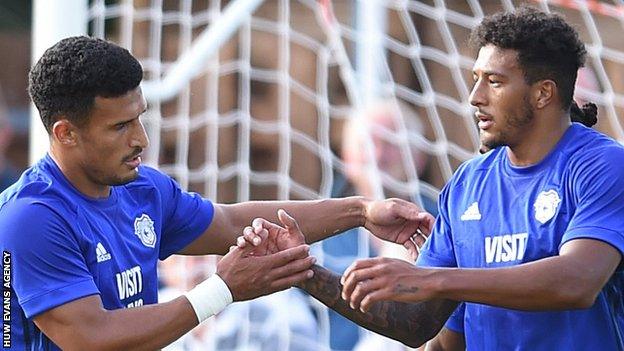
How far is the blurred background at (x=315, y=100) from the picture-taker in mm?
6984

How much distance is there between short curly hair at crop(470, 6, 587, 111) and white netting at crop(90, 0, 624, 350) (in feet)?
7.81

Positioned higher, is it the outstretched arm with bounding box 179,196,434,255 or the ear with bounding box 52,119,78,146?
the ear with bounding box 52,119,78,146

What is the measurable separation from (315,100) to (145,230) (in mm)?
3424

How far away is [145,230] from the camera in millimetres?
4445

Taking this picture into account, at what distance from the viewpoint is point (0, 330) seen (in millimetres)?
4227

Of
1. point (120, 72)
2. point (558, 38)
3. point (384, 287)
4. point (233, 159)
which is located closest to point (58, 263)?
point (120, 72)

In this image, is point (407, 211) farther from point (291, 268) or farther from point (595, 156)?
point (595, 156)

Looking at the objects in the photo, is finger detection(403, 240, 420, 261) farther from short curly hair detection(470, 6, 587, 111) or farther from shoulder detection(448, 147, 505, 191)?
short curly hair detection(470, 6, 587, 111)

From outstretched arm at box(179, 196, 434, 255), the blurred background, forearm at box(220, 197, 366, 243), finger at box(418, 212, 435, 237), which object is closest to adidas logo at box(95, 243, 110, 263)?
outstretched arm at box(179, 196, 434, 255)

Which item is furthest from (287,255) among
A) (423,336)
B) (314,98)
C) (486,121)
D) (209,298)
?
(314,98)

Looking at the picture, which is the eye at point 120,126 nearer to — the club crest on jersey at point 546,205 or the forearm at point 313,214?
the forearm at point 313,214

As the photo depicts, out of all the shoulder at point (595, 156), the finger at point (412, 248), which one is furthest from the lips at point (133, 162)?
the shoulder at point (595, 156)

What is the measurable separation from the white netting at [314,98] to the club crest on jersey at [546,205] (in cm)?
255

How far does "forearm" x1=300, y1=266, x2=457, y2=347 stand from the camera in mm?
4426
